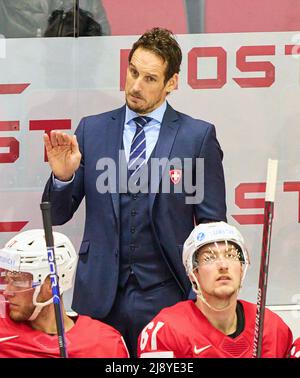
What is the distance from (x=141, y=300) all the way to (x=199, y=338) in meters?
0.28

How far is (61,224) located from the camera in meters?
4.83

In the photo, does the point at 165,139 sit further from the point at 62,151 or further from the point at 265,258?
the point at 265,258

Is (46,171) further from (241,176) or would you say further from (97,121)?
(241,176)

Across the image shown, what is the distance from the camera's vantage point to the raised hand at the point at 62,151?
189 inches

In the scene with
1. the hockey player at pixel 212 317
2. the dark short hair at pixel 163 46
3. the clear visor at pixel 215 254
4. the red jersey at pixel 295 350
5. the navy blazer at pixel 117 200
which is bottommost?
the red jersey at pixel 295 350

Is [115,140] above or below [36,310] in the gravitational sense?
above

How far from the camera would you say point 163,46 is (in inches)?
190

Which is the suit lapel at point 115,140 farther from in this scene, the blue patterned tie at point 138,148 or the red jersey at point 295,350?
the red jersey at point 295,350

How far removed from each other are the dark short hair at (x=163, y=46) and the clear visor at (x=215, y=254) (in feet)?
1.88

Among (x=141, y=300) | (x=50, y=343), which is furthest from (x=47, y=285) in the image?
(x=141, y=300)

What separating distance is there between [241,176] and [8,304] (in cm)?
86

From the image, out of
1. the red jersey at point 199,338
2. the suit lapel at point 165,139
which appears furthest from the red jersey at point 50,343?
the suit lapel at point 165,139

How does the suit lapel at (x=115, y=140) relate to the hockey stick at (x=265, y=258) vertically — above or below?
above
